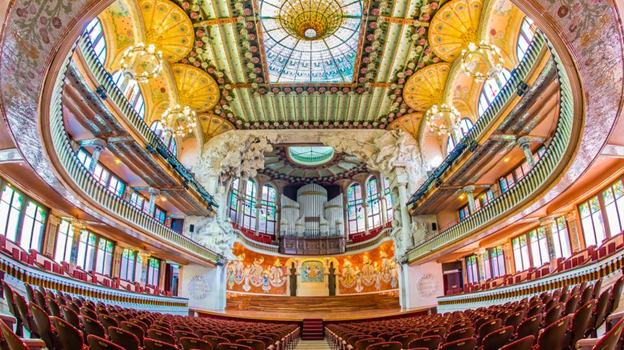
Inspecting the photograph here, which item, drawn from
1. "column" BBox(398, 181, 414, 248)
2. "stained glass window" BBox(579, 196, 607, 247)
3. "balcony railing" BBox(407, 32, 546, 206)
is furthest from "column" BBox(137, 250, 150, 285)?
"stained glass window" BBox(579, 196, 607, 247)

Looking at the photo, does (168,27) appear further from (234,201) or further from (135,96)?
(234,201)

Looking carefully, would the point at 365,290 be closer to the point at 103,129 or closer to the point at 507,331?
the point at 103,129

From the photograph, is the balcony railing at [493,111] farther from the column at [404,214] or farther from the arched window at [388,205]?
the arched window at [388,205]

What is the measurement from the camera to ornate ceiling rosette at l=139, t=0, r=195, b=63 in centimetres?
1573

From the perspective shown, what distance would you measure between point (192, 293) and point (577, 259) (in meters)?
19.8

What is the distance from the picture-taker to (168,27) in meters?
16.7

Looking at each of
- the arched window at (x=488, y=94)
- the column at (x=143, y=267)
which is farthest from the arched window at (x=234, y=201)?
the arched window at (x=488, y=94)

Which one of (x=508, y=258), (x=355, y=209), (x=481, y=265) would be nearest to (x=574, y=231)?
(x=508, y=258)

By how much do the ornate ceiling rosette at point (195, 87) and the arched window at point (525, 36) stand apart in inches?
566

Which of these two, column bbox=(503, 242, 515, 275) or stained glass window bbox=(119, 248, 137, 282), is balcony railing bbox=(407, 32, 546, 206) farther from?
stained glass window bbox=(119, 248, 137, 282)

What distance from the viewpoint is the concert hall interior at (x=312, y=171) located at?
6059 mm

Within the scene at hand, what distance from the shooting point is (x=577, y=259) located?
1065 centimetres

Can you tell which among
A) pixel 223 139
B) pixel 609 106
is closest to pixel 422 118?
pixel 223 139

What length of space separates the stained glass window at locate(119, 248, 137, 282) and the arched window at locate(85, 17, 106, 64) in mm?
9240
